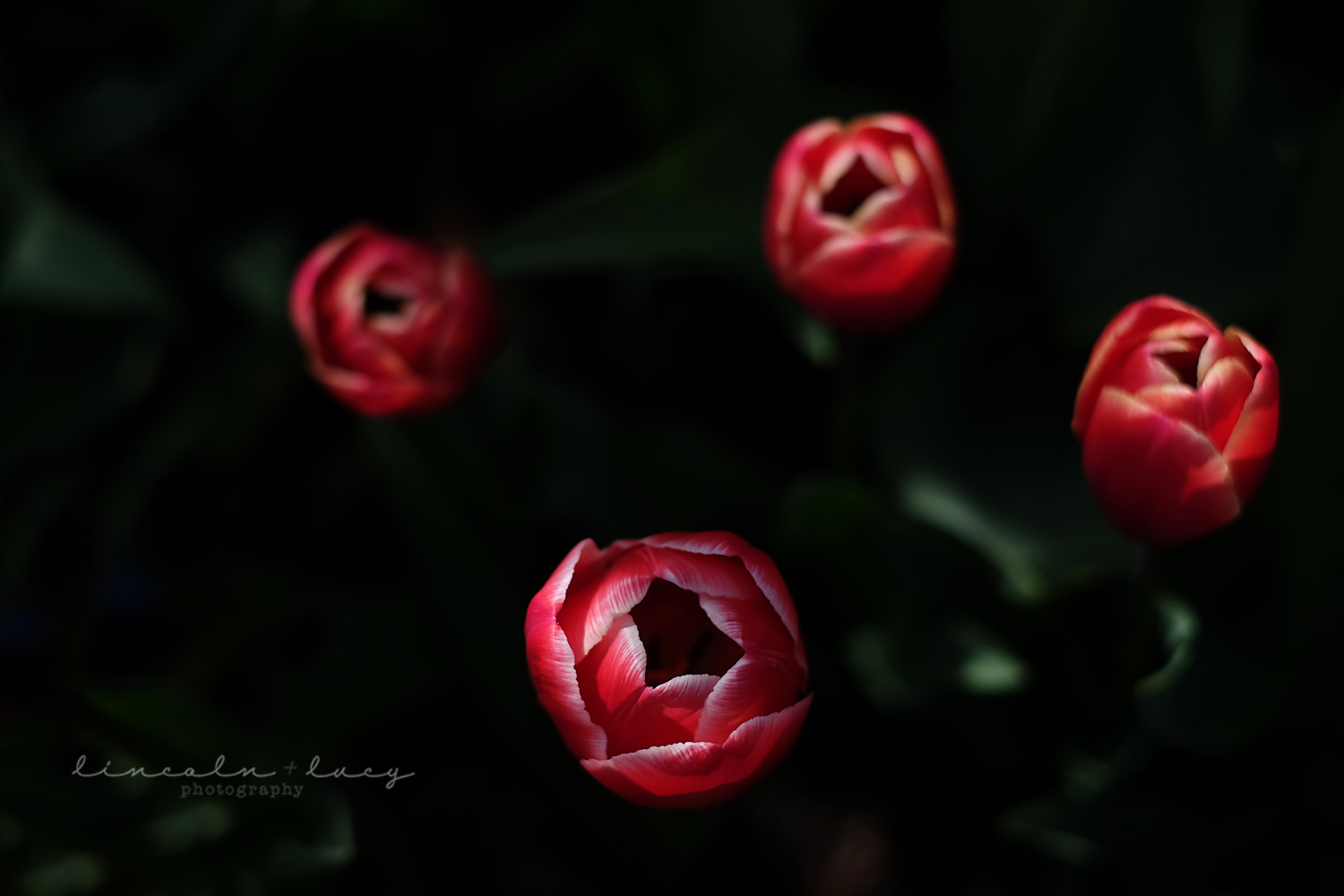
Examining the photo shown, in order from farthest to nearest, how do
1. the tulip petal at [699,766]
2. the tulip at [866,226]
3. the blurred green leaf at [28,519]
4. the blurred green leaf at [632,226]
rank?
1. the blurred green leaf at [28,519]
2. the blurred green leaf at [632,226]
3. the tulip at [866,226]
4. the tulip petal at [699,766]

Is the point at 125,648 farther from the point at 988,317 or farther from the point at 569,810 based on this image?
the point at 988,317

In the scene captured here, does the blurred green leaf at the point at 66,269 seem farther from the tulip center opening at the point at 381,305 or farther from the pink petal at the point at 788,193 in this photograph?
the pink petal at the point at 788,193

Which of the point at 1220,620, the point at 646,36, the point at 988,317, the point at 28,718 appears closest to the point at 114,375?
the point at 28,718

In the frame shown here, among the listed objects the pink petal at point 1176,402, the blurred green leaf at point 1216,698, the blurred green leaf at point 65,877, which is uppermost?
the pink petal at point 1176,402

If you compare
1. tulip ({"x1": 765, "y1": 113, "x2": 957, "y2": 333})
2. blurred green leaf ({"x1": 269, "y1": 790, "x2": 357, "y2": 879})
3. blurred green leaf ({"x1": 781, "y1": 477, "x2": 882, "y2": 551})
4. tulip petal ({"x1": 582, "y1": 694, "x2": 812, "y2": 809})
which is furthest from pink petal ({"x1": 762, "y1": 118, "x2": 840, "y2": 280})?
blurred green leaf ({"x1": 269, "y1": 790, "x2": 357, "y2": 879})

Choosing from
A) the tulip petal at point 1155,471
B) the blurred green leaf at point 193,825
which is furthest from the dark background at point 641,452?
the tulip petal at point 1155,471

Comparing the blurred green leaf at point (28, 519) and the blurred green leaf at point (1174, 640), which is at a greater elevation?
the blurred green leaf at point (28, 519)
